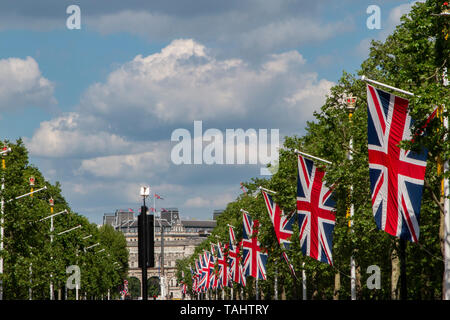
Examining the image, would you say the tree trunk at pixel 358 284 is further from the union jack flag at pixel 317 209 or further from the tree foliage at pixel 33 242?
the tree foliage at pixel 33 242

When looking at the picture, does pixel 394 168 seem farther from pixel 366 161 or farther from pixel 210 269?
pixel 210 269

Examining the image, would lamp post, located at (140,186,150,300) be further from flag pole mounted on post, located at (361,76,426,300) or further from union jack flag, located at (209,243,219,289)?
union jack flag, located at (209,243,219,289)

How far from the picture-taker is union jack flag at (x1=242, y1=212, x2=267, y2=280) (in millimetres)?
66250

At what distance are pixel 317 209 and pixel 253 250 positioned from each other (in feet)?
88.9

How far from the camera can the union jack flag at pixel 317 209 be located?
4009 cm

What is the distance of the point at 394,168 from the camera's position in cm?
2772

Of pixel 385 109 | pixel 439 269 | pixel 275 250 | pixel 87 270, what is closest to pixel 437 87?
pixel 385 109

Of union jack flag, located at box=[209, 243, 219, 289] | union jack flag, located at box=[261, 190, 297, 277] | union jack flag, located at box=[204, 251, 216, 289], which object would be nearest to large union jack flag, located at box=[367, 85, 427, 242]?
union jack flag, located at box=[261, 190, 297, 277]

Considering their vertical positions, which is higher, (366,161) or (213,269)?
A: (366,161)

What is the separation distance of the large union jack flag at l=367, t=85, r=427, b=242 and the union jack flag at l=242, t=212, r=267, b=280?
38.1 metres

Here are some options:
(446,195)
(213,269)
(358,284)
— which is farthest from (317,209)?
(213,269)

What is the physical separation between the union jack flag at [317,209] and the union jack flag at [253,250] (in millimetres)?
25320
